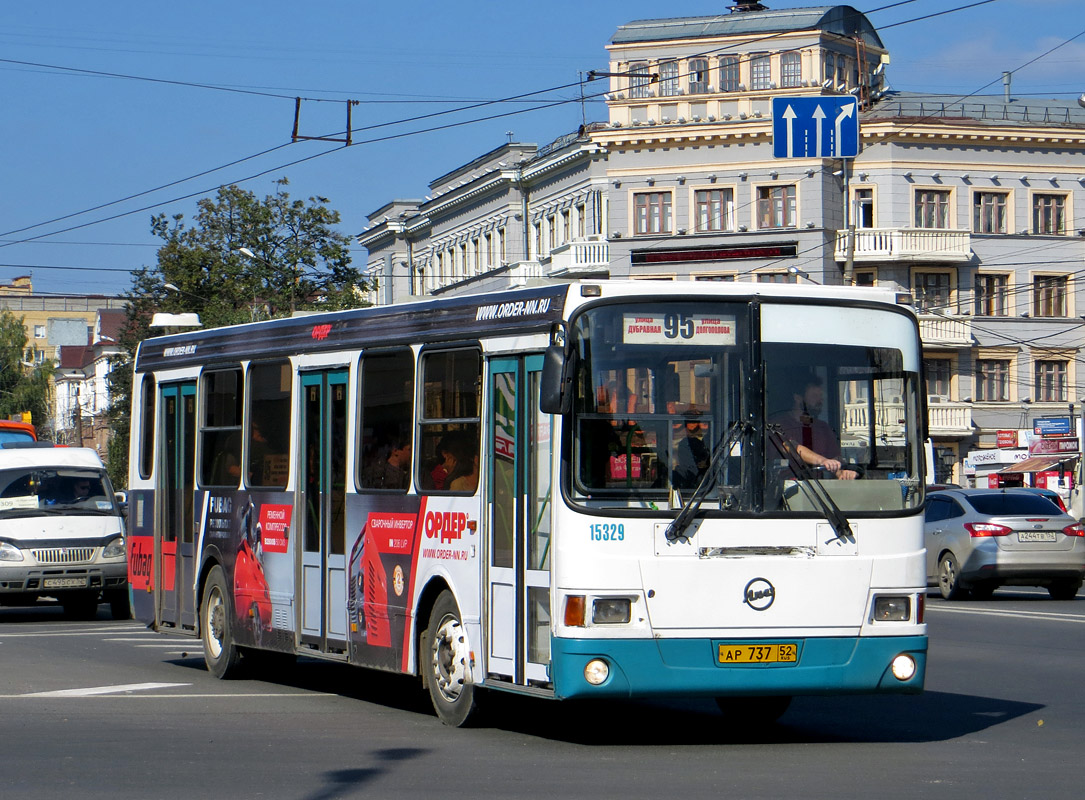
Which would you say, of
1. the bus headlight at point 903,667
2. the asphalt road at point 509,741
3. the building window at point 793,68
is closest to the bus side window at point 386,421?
the asphalt road at point 509,741

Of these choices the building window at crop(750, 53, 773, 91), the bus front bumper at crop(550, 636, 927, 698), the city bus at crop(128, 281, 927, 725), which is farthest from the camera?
the building window at crop(750, 53, 773, 91)

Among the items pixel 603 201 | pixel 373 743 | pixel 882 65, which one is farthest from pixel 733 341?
pixel 882 65

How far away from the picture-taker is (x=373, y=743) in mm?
10875

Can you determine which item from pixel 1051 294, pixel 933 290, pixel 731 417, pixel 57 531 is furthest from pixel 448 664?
pixel 1051 294

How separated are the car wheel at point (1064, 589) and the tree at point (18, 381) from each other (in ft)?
339

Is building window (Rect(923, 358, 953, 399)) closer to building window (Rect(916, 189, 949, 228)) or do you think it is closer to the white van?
building window (Rect(916, 189, 949, 228))

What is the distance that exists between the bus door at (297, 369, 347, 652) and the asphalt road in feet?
1.97

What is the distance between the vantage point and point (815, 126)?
3192cm

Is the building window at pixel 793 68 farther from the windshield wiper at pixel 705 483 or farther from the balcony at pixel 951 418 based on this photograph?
the windshield wiper at pixel 705 483

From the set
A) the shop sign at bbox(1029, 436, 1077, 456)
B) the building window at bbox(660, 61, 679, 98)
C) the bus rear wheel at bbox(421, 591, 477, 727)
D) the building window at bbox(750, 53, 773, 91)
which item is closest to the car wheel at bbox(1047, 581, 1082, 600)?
the bus rear wheel at bbox(421, 591, 477, 727)

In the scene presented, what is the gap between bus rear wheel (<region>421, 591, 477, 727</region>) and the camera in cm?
1133

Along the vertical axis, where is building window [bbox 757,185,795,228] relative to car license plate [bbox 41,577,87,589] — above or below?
above

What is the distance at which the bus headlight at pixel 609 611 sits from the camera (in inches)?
399

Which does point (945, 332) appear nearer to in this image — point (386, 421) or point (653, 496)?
point (386, 421)
